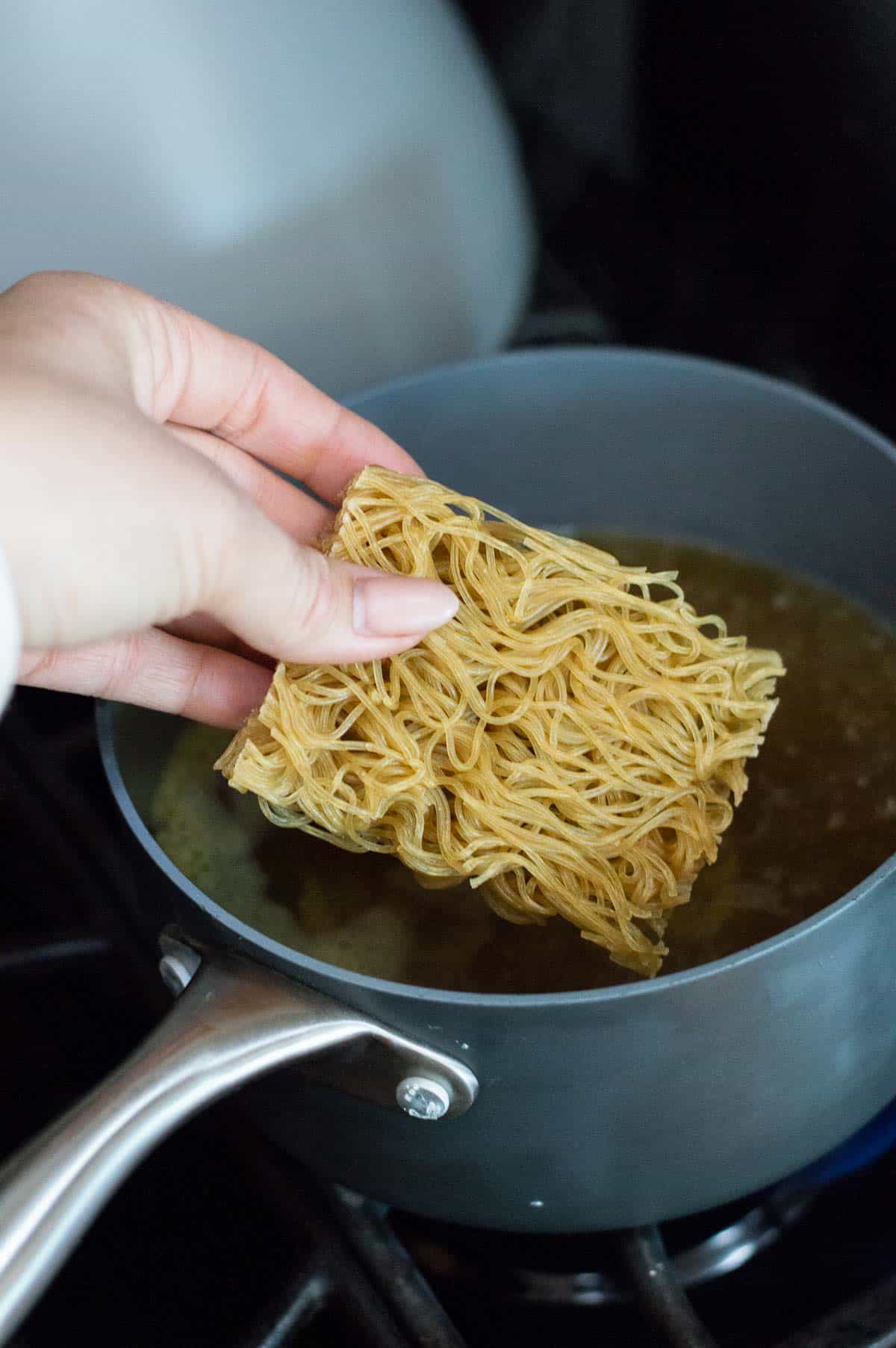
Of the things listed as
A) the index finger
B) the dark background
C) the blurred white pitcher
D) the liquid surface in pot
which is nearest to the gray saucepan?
the liquid surface in pot

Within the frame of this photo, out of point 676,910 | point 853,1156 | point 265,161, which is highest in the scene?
point 265,161

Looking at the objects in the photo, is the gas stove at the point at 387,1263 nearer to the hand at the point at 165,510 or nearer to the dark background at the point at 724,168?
the hand at the point at 165,510

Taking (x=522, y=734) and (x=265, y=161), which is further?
(x=265, y=161)

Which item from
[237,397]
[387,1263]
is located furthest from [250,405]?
[387,1263]

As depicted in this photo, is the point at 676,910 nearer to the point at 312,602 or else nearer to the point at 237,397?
the point at 312,602

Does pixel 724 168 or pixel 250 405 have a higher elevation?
pixel 724 168

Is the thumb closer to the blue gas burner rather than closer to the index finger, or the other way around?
the index finger

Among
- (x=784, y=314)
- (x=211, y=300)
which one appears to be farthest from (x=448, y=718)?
(x=784, y=314)
